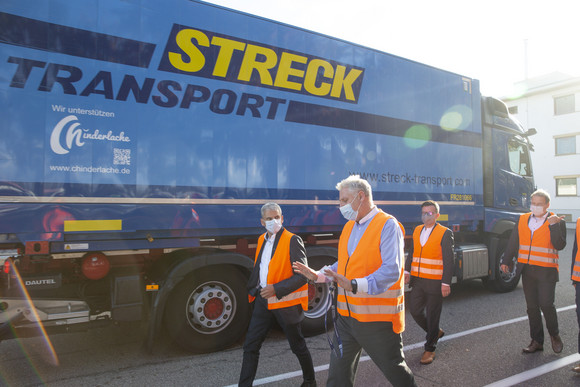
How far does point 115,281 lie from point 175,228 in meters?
0.78

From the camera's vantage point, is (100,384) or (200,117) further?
(200,117)

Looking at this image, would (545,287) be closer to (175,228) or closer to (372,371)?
(372,371)

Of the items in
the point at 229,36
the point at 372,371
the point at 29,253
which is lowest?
the point at 372,371

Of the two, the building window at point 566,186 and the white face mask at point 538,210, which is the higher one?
the building window at point 566,186

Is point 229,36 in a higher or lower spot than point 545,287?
higher

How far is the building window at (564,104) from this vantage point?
27125mm

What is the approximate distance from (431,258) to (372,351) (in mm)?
2027

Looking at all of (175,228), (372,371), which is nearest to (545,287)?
(372,371)

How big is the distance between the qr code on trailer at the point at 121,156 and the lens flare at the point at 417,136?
3.92 meters

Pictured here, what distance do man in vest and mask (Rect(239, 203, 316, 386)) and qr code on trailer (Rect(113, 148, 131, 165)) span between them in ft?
4.88

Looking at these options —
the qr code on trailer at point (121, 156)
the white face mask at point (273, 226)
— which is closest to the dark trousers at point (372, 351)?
the white face mask at point (273, 226)

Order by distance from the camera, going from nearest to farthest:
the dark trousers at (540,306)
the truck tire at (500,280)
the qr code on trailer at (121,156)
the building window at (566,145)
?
the qr code on trailer at (121,156) < the dark trousers at (540,306) < the truck tire at (500,280) < the building window at (566,145)

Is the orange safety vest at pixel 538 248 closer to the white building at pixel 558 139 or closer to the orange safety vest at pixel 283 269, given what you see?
the orange safety vest at pixel 283 269

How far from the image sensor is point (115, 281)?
401 cm
